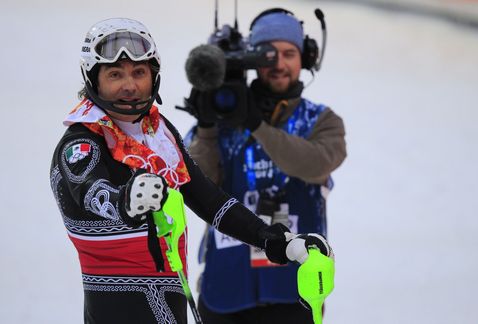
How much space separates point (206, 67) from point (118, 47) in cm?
97

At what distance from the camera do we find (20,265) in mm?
4883

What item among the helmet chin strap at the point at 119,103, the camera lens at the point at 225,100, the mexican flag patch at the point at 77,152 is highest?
the helmet chin strap at the point at 119,103

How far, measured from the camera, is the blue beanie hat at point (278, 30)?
394 centimetres

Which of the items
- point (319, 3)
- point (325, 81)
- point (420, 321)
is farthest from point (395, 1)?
point (420, 321)

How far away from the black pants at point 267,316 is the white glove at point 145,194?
164cm

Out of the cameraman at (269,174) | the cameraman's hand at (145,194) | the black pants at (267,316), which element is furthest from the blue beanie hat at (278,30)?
the cameraman's hand at (145,194)

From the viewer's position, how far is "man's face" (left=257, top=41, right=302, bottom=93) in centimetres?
390

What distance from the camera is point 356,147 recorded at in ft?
22.3

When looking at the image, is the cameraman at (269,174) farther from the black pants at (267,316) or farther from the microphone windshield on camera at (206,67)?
the microphone windshield on camera at (206,67)

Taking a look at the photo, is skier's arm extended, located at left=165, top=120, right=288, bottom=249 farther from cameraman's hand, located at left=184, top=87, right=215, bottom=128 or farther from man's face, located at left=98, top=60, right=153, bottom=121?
cameraman's hand, located at left=184, top=87, right=215, bottom=128

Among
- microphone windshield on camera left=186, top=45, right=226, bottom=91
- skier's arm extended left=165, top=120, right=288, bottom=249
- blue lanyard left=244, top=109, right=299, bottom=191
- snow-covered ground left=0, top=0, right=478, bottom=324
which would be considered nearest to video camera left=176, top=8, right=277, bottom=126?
microphone windshield on camera left=186, top=45, right=226, bottom=91

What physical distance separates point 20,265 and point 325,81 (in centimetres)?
352

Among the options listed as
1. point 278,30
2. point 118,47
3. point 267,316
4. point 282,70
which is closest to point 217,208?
point 118,47

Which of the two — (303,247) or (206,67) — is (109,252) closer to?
(303,247)
